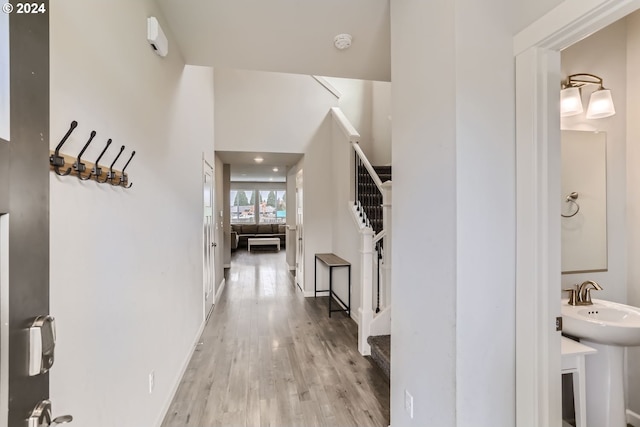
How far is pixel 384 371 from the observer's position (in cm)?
263

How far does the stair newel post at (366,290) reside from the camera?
3.04 meters

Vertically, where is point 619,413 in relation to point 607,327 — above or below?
below

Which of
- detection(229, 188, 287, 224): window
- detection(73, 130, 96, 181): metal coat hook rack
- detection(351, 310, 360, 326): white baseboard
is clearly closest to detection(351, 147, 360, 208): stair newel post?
detection(351, 310, 360, 326): white baseboard

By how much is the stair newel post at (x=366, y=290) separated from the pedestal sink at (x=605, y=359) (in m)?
1.59

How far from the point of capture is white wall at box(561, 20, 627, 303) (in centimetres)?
203

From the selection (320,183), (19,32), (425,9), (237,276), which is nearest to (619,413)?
(425,9)

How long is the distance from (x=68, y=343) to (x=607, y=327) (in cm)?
236

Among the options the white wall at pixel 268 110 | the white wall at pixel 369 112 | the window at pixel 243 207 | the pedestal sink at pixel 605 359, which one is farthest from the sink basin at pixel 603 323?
the window at pixel 243 207

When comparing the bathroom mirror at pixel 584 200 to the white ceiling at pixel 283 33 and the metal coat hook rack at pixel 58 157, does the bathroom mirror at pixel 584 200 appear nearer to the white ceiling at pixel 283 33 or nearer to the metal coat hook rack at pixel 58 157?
the white ceiling at pixel 283 33

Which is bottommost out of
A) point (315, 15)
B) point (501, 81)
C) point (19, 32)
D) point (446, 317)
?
point (446, 317)

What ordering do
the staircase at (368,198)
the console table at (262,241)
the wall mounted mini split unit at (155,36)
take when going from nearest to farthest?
the wall mounted mini split unit at (155,36) → the staircase at (368,198) → the console table at (262,241)

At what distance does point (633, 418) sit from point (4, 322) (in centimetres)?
315

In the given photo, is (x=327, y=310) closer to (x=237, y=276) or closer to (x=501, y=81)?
(x=237, y=276)

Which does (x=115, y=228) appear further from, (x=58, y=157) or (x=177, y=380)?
(x=177, y=380)
